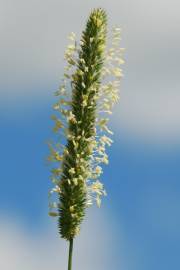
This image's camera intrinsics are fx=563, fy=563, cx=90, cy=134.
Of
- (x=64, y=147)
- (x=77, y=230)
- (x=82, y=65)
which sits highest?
(x=82, y=65)

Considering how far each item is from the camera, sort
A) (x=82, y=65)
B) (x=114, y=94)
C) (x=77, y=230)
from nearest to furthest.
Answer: (x=77, y=230) < (x=82, y=65) < (x=114, y=94)

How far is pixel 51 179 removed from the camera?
29.5ft

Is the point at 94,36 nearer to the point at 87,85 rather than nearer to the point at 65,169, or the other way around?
the point at 87,85

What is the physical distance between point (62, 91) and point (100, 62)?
0.82 m

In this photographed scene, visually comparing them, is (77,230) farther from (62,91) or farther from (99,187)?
(62,91)

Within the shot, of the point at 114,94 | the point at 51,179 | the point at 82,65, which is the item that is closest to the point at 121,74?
the point at 114,94

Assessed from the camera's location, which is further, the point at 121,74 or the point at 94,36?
the point at 121,74

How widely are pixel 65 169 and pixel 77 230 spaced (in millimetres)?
994

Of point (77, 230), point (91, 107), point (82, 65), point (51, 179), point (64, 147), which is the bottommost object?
point (77, 230)

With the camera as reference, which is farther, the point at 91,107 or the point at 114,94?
the point at 114,94

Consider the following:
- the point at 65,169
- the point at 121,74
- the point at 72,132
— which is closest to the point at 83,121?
the point at 72,132

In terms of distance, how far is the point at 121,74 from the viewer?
32.9 feet

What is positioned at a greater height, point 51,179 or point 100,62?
point 100,62

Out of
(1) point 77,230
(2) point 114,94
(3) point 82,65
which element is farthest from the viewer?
(2) point 114,94
